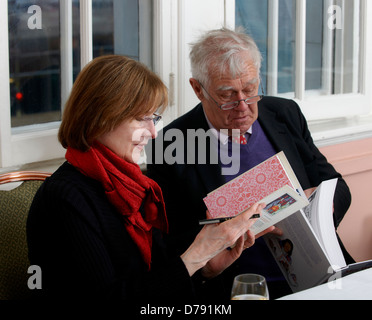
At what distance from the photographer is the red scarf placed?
4.87 feet

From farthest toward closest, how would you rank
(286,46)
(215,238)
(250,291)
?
1. (286,46)
2. (215,238)
3. (250,291)

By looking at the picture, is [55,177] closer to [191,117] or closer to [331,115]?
[191,117]

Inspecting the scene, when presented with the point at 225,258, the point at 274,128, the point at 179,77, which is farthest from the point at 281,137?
the point at 225,258

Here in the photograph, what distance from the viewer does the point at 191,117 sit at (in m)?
2.02

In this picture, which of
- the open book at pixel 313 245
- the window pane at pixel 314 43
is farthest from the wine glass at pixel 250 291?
the window pane at pixel 314 43

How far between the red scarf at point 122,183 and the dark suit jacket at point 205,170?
0.81 feet

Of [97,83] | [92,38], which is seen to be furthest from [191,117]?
[97,83]

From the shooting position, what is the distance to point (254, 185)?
4.89 ft

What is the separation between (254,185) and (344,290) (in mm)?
350

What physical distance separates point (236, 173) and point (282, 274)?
39 cm

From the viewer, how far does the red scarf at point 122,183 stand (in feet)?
4.87

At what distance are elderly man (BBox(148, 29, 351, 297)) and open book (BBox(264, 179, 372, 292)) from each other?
9.8 inches

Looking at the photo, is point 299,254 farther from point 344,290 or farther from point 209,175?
point 209,175

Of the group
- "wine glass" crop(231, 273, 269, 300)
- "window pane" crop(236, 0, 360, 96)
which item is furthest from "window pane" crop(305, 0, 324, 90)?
"wine glass" crop(231, 273, 269, 300)
